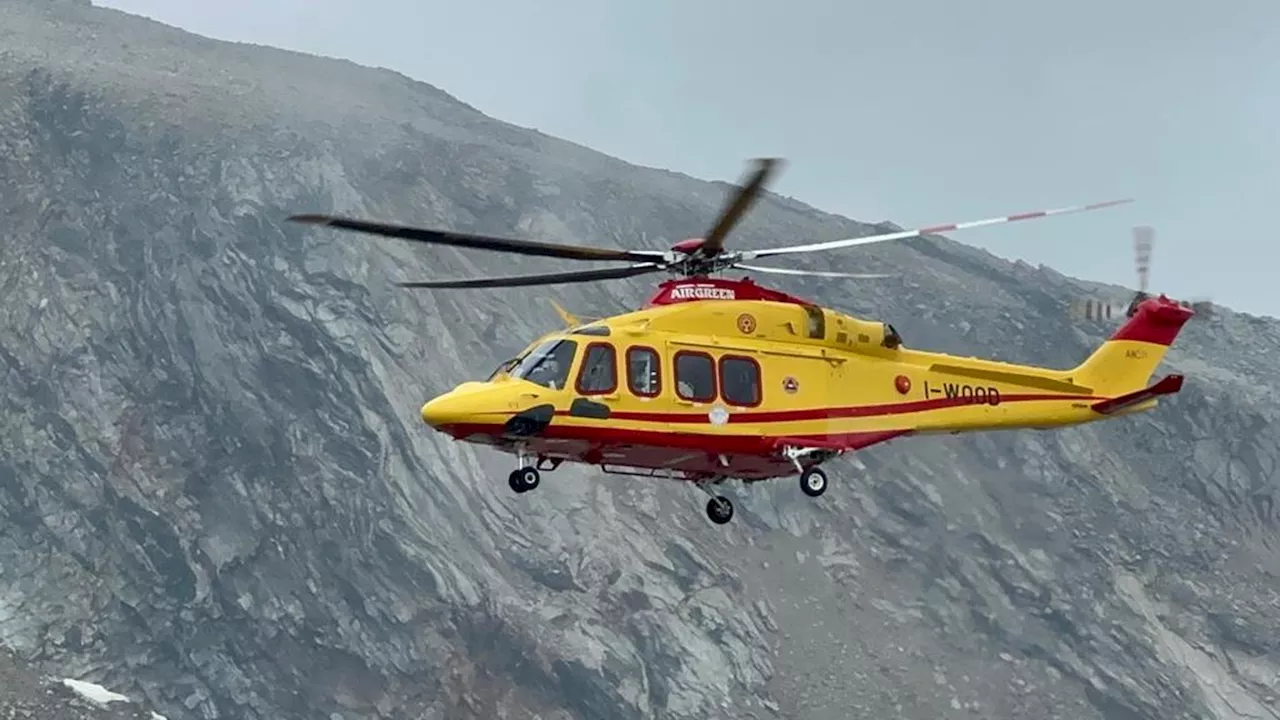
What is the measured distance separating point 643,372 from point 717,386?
4.25 ft

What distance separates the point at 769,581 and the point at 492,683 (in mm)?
15453

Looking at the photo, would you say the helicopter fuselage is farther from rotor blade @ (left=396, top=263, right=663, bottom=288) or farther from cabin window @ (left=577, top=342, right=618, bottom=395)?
rotor blade @ (left=396, top=263, right=663, bottom=288)

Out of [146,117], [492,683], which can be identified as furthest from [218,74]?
[492,683]

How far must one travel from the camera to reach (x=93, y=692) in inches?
2466

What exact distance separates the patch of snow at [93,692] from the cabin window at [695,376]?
45484mm

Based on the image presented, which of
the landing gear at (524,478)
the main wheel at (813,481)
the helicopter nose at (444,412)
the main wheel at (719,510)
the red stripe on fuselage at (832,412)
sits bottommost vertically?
the main wheel at (719,510)

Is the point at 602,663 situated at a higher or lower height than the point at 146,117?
lower

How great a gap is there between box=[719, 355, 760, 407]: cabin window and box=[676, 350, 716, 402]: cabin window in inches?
7.8

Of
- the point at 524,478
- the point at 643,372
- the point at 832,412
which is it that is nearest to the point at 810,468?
the point at 832,412

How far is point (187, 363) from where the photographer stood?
249 ft

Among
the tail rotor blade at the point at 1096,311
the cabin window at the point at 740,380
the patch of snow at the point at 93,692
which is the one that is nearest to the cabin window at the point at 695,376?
the cabin window at the point at 740,380

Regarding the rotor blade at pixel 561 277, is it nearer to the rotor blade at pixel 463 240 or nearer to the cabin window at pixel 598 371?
the rotor blade at pixel 463 240

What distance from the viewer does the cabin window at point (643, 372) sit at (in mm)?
24188

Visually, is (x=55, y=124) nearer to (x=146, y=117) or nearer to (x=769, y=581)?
(x=146, y=117)
